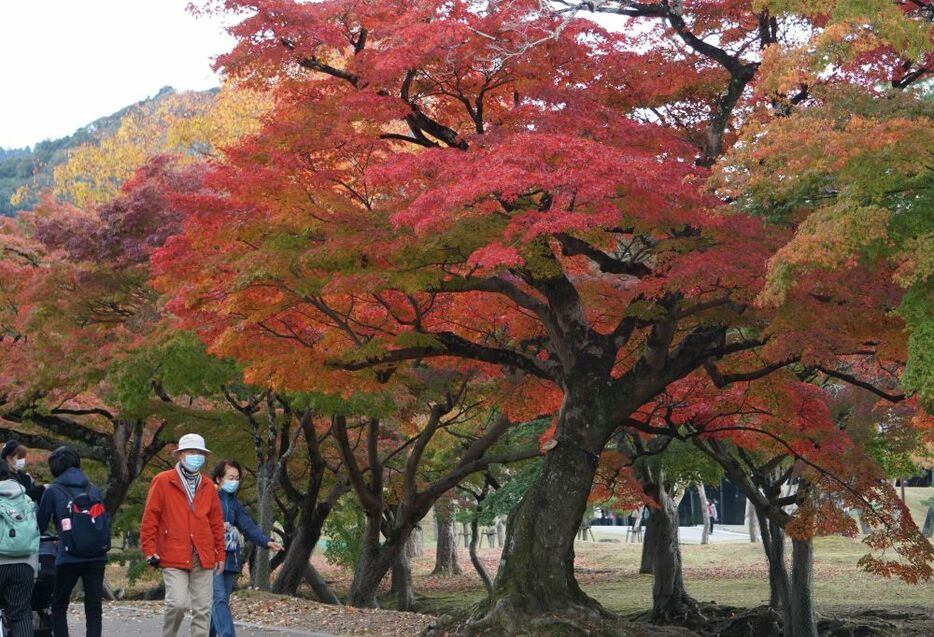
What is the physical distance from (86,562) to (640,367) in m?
6.64

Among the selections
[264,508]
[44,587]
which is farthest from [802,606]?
[44,587]

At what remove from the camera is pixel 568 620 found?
443 inches

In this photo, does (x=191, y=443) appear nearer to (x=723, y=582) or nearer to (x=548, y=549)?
(x=548, y=549)

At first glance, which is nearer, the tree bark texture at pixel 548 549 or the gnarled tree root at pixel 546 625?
the gnarled tree root at pixel 546 625

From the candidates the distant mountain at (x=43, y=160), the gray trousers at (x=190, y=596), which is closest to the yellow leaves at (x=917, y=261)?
the gray trousers at (x=190, y=596)

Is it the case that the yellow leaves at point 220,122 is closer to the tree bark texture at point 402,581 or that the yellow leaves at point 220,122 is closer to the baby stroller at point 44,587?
the tree bark texture at point 402,581

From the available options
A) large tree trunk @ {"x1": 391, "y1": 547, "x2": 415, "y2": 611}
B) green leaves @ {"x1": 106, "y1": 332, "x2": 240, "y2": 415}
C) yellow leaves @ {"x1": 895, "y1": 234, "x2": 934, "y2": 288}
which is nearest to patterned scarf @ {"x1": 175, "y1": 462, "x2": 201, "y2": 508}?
yellow leaves @ {"x1": 895, "y1": 234, "x2": 934, "y2": 288}

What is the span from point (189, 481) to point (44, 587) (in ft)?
6.51

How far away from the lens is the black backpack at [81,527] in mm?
7527

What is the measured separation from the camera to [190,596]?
751 cm

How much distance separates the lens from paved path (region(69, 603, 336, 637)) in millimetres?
11002

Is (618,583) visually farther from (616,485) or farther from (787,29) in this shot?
(787,29)

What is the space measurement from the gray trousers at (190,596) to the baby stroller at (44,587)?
52.0 inches

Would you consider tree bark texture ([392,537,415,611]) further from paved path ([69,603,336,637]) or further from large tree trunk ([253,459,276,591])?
paved path ([69,603,336,637])
